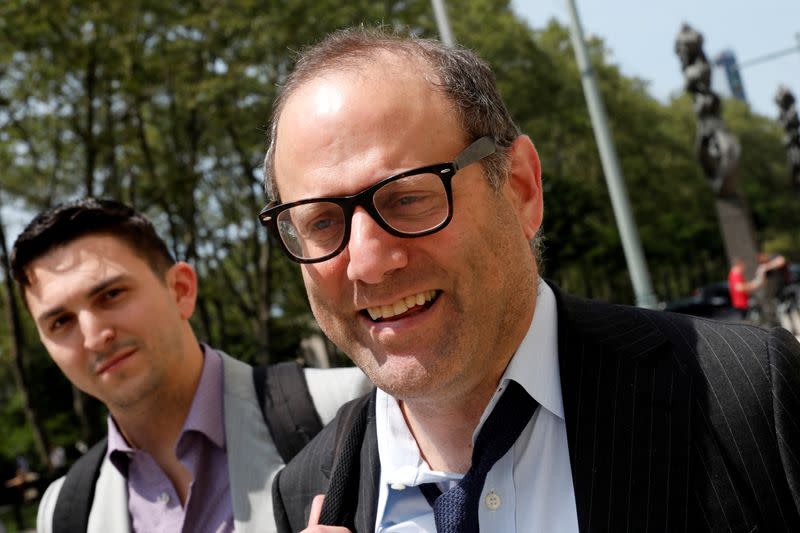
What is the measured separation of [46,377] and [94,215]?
3296 cm

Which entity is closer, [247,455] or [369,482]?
[369,482]

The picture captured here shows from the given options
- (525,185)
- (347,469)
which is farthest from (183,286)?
(525,185)

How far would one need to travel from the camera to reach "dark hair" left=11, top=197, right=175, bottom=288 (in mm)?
3125

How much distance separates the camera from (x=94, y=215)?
10.5ft

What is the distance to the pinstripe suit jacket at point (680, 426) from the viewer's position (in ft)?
5.51

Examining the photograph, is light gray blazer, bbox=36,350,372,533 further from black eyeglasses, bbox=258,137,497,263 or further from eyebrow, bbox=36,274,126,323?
black eyeglasses, bbox=258,137,497,263

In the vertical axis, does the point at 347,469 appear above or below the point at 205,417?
below

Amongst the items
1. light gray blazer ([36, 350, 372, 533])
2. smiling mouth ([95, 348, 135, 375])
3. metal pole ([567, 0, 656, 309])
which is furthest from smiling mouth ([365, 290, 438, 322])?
metal pole ([567, 0, 656, 309])

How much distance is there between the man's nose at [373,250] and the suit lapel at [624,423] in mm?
465

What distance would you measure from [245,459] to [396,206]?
4.42ft

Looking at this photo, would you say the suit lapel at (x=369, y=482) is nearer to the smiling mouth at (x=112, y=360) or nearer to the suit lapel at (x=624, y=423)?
the suit lapel at (x=624, y=423)

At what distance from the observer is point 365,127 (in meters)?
1.85

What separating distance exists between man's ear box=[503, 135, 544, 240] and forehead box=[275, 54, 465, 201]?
0.70ft

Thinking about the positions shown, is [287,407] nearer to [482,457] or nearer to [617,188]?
[482,457]
